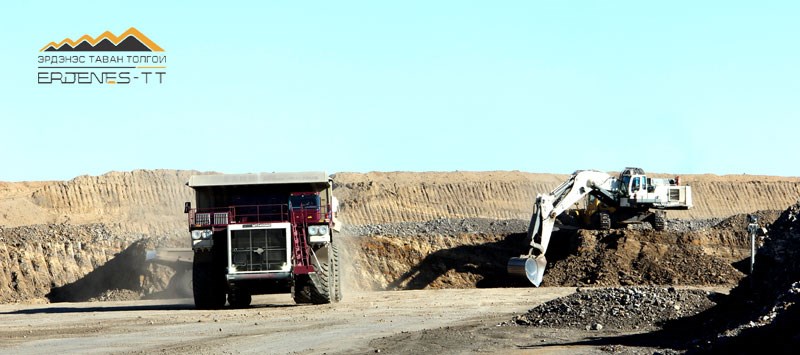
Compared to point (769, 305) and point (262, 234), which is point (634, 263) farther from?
point (769, 305)

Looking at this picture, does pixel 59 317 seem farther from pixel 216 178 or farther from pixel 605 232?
pixel 605 232

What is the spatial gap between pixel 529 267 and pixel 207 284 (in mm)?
10863

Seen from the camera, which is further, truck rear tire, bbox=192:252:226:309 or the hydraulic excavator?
the hydraulic excavator

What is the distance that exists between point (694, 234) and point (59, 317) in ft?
80.8

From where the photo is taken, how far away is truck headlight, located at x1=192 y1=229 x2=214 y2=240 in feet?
89.6

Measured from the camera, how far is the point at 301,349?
18953 millimetres

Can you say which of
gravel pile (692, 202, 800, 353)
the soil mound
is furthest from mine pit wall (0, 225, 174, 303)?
gravel pile (692, 202, 800, 353)

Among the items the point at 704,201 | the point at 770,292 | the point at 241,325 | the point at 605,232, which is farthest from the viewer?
the point at 704,201

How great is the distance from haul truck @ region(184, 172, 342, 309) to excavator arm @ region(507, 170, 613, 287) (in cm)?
846

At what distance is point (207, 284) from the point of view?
28.2m

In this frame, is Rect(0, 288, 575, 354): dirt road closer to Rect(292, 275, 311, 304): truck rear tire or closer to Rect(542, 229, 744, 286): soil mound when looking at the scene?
Rect(292, 275, 311, 304): truck rear tire

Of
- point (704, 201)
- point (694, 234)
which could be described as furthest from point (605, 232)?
point (704, 201)

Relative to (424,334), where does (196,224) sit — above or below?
above

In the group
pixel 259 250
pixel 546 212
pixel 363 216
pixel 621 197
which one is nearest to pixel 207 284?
pixel 259 250
